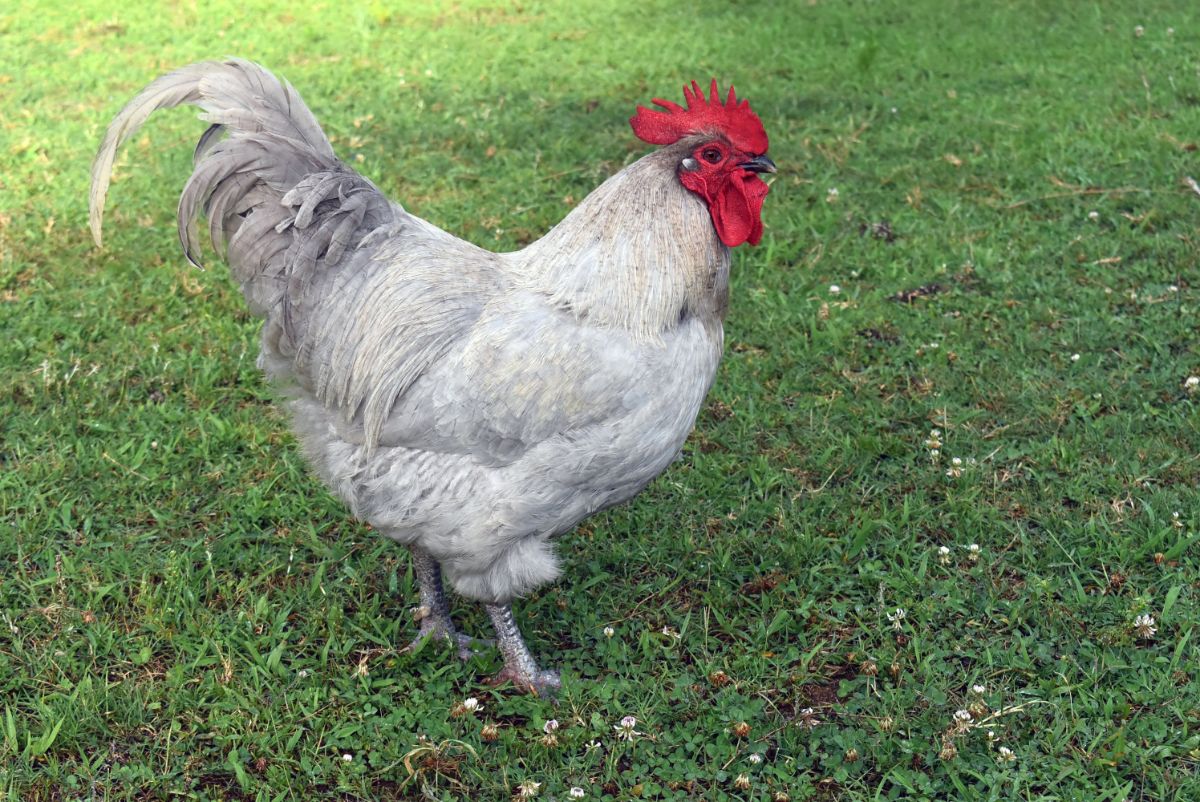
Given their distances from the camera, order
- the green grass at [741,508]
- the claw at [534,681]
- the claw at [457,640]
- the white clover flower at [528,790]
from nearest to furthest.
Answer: the white clover flower at [528,790], the green grass at [741,508], the claw at [534,681], the claw at [457,640]

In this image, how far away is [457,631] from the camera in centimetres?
420

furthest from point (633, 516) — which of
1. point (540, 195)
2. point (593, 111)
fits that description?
point (593, 111)

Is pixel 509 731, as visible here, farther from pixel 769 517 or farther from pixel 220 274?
→ pixel 220 274

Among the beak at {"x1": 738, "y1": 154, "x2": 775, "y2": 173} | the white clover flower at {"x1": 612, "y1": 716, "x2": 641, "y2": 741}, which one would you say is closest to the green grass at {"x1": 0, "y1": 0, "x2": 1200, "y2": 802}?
the white clover flower at {"x1": 612, "y1": 716, "x2": 641, "y2": 741}

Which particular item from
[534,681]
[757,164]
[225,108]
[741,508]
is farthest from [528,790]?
[225,108]

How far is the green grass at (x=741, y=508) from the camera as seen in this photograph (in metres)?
3.54

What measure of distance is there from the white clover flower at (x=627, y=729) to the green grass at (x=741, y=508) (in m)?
0.05

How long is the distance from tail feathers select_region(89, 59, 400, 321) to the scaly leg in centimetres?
122

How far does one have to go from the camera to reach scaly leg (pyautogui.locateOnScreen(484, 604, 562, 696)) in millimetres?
3852

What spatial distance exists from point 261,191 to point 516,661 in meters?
1.85

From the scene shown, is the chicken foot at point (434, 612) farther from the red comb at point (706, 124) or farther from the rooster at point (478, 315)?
the red comb at point (706, 124)

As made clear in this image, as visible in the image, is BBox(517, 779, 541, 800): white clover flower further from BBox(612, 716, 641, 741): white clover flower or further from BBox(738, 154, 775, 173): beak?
BBox(738, 154, 775, 173): beak

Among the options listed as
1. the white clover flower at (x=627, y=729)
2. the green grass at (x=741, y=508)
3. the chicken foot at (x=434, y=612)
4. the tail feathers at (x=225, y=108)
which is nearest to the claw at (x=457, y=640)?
the chicken foot at (x=434, y=612)

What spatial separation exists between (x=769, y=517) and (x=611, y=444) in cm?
151
